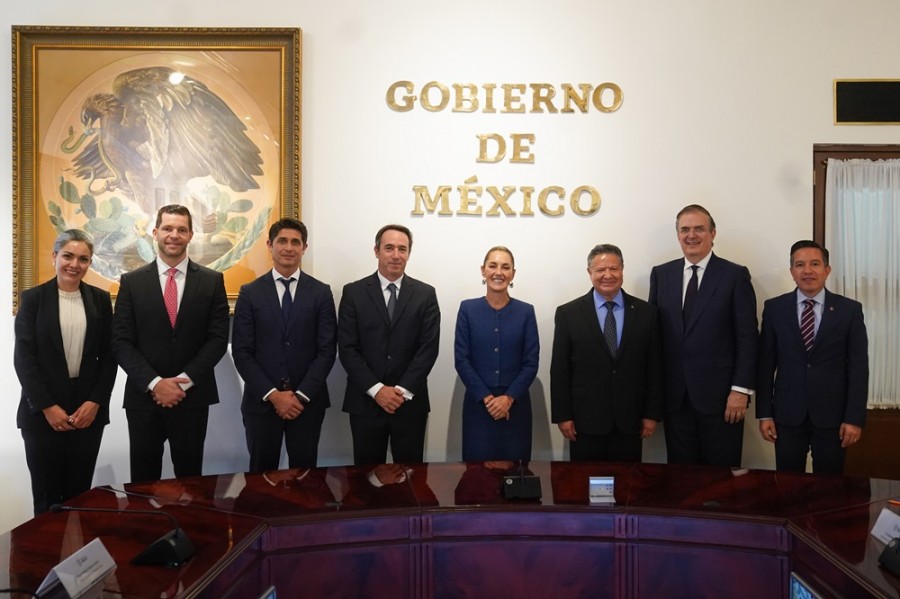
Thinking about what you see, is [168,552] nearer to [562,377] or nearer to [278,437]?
[278,437]

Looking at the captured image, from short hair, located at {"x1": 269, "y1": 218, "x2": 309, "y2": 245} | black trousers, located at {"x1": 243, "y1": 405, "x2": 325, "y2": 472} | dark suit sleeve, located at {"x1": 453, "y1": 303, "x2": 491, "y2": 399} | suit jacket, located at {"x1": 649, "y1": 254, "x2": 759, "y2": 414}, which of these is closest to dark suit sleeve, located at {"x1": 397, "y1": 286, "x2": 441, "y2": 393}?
dark suit sleeve, located at {"x1": 453, "y1": 303, "x2": 491, "y2": 399}

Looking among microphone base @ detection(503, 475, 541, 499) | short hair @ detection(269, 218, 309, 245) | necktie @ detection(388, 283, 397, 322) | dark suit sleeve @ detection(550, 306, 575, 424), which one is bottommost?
microphone base @ detection(503, 475, 541, 499)

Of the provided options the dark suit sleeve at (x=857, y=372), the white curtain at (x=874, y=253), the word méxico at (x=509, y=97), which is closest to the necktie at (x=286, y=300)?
the word méxico at (x=509, y=97)

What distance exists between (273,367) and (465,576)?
1582 millimetres

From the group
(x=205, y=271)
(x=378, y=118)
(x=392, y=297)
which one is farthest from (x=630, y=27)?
(x=205, y=271)

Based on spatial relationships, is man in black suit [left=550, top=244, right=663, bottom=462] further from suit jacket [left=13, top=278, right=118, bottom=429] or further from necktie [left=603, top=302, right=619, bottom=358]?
suit jacket [left=13, top=278, right=118, bottom=429]

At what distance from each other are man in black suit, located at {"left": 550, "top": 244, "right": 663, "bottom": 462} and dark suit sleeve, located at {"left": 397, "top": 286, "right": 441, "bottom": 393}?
0.63 meters

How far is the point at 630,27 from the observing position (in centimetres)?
394

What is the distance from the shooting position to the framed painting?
388 centimetres

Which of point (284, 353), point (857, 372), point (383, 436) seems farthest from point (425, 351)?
point (857, 372)

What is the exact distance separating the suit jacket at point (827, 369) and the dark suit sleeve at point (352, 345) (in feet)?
6.63

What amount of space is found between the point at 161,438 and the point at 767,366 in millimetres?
3037

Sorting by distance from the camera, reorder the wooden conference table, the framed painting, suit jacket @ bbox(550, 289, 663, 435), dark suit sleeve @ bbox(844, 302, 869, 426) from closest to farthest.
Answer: the wooden conference table, dark suit sleeve @ bbox(844, 302, 869, 426), suit jacket @ bbox(550, 289, 663, 435), the framed painting

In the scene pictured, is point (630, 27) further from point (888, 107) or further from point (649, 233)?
point (888, 107)
